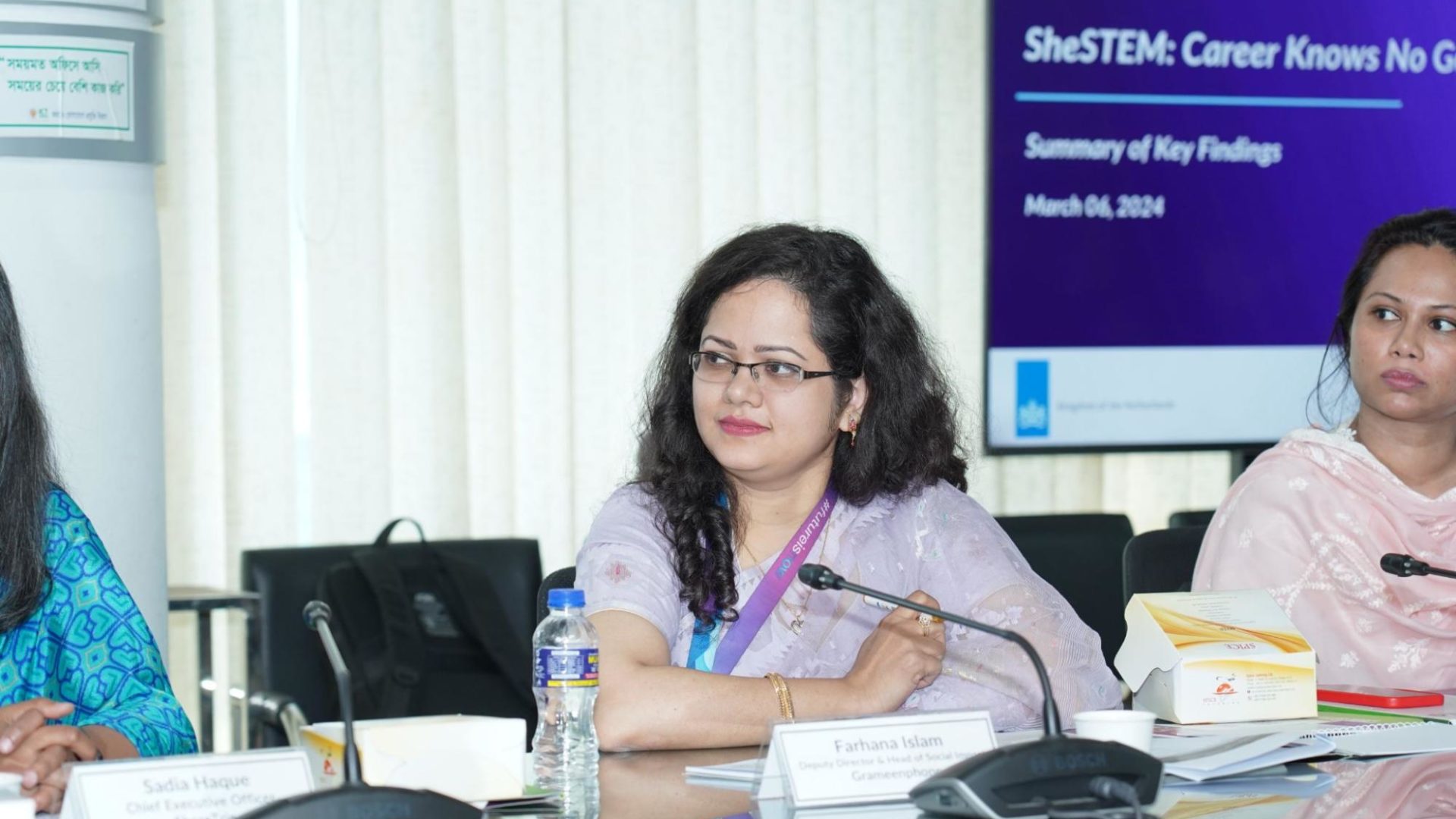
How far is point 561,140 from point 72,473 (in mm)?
1474

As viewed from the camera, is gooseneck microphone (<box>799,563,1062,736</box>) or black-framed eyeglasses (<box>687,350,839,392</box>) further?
black-framed eyeglasses (<box>687,350,839,392</box>)

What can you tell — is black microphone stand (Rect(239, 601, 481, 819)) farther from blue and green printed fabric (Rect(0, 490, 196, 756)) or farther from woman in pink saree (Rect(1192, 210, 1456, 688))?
woman in pink saree (Rect(1192, 210, 1456, 688))

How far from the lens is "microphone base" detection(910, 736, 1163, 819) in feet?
4.38

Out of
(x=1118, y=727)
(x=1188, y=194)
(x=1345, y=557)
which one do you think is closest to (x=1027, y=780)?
(x=1118, y=727)

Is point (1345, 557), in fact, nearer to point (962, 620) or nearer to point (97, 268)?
point (962, 620)

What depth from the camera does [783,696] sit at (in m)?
1.92

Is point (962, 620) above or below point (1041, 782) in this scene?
above

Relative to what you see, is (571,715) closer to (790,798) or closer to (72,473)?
(790,798)

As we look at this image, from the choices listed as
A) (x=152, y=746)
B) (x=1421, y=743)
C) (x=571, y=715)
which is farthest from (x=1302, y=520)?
(x=152, y=746)

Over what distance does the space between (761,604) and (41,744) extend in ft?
2.82

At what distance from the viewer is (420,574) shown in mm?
3115

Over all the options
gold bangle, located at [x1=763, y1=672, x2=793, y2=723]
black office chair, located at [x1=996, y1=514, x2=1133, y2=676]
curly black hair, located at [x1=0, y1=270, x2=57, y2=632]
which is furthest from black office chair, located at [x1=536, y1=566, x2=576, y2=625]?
black office chair, located at [x1=996, y1=514, x2=1133, y2=676]

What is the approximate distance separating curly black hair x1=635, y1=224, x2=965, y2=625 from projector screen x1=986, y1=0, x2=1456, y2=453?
1741mm

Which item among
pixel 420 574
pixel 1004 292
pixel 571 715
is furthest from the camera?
pixel 1004 292
